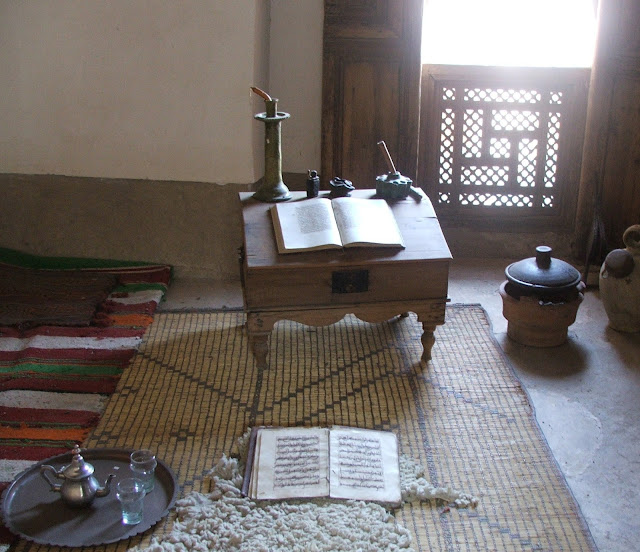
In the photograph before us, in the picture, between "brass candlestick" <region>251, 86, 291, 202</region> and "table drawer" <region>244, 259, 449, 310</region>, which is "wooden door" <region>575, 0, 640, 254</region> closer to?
"table drawer" <region>244, 259, 449, 310</region>


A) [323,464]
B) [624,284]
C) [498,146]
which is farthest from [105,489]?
[498,146]

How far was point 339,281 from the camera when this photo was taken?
130 inches

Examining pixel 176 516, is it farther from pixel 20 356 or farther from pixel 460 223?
pixel 460 223

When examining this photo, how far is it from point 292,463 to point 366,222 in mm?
1133

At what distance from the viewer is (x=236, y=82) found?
4277 millimetres

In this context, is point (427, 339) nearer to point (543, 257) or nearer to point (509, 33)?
point (543, 257)

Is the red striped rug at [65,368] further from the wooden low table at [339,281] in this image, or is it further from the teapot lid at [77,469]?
the wooden low table at [339,281]

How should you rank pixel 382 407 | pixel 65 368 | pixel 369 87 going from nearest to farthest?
pixel 382 407 → pixel 65 368 → pixel 369 87

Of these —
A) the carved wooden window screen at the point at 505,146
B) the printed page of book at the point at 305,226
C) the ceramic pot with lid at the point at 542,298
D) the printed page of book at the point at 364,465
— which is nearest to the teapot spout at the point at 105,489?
the printed page of book at the point at 364,465

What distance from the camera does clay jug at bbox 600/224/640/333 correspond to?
12.7ft

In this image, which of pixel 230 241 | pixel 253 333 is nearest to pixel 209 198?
pixel 230 241

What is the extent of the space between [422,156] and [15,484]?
319 centimetres

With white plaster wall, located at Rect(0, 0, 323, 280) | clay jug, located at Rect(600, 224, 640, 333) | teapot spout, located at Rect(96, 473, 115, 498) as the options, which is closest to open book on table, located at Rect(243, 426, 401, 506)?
teapot spout, located at Rect(96, 473, 115, 498)

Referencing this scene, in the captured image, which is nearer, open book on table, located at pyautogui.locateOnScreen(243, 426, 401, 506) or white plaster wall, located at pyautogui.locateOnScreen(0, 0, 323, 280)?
open book on table, located at pyautogui.locateOnScreen(243, 426, 401, 506)
